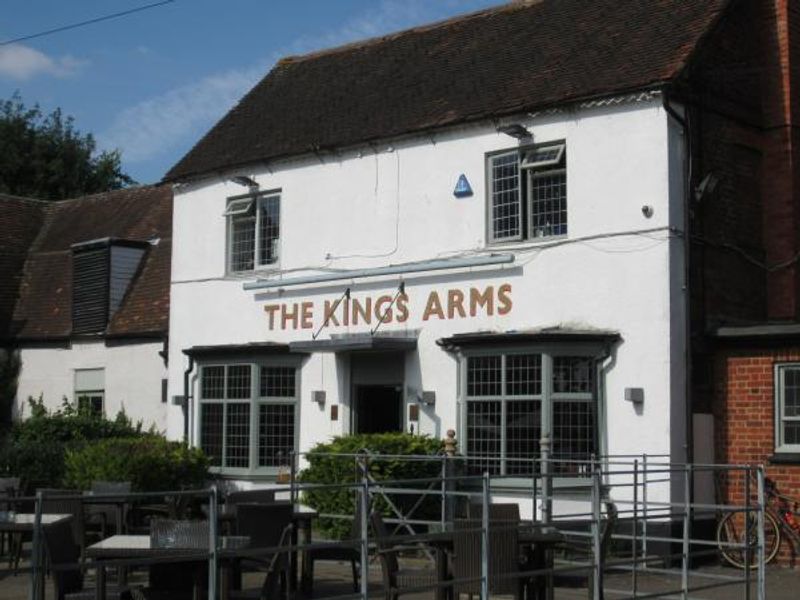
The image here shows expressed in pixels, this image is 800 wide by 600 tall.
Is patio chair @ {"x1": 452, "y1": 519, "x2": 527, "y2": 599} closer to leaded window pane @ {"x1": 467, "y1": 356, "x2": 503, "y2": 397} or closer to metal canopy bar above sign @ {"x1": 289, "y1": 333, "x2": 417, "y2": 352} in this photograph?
leaded window pane @ {"x1": 467, "y1": 356, "x2": 503, "y2": 397}

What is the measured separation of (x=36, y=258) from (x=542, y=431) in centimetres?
1585

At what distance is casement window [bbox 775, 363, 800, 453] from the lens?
16.2 m

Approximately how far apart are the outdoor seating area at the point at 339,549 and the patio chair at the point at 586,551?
0.02m

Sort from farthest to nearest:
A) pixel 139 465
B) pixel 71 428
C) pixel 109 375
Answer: pixel 109 375, pixel 71 428, pixel 139 465

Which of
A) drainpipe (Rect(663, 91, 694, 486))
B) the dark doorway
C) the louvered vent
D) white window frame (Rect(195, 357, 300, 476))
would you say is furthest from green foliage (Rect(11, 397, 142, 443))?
drainpipe (Rect(663, 91, 694, 486))

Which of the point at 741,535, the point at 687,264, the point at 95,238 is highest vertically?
the point at 95,238

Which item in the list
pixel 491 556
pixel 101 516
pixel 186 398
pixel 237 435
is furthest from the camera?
pixel 186 398

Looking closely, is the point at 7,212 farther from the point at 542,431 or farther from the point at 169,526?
the point at 169,526

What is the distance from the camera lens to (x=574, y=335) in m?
16.7

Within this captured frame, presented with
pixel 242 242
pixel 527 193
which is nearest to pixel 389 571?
pixel 527 193

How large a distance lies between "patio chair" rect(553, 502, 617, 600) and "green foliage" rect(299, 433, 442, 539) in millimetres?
2264

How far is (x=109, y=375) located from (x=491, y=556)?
1615cm

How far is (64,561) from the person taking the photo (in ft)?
29.6

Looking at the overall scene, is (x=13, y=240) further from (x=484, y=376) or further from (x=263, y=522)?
(x=263, y=522)
